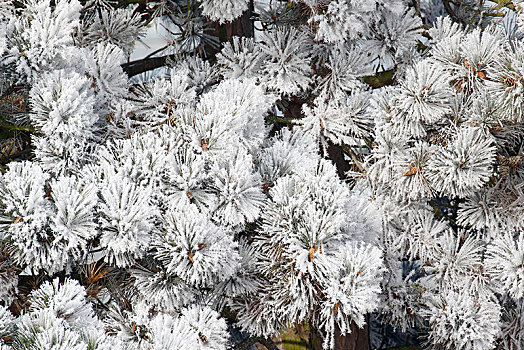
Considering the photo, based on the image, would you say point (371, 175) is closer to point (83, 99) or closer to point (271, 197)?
point (271, 197)

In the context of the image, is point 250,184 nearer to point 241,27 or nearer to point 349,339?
point 349,339

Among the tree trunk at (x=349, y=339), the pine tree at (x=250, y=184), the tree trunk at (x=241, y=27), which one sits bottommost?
the tree trunk at (x=349, y=339)

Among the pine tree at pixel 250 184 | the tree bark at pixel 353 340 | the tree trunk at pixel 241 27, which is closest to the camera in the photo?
the pine tree at pixel 250 184

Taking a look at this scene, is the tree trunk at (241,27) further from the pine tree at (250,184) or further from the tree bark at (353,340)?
the tree bark at (353,340)

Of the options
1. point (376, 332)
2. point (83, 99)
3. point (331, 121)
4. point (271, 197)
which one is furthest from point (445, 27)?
point (376, 332)

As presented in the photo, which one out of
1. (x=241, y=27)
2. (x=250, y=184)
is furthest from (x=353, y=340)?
(x=241, y=27)

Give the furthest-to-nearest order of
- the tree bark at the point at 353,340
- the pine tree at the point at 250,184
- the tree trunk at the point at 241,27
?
the tree trunk at the point at 241,27 < the tree bark at the point at 353,340 < the pine tree at the point at 250,184

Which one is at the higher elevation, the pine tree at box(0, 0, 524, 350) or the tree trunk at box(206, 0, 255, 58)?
the tree trunk at box(206, 0, 255, 58)

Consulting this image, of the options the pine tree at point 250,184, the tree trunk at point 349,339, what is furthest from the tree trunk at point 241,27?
the tree trunk at point 349,339

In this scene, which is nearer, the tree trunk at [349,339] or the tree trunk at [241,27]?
the tree trunk at [349,339]

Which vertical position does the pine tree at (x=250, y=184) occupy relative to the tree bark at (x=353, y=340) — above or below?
above

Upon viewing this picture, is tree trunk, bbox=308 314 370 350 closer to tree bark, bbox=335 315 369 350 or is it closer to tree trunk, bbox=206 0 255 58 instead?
tree bark, bbox=335 315 369 350

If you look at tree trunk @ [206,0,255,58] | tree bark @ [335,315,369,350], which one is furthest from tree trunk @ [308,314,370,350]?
tree trunk @ [206,0,255,58]
